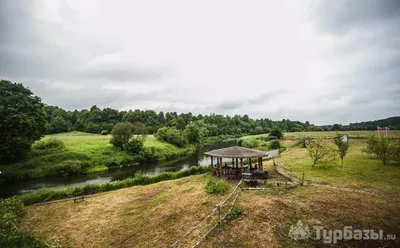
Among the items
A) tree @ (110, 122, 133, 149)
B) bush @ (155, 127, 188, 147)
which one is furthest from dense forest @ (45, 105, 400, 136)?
tree @ (110, 122, 133, 149)

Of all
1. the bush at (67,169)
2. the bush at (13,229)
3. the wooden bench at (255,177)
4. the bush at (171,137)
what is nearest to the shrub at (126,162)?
the bush at (67,169)

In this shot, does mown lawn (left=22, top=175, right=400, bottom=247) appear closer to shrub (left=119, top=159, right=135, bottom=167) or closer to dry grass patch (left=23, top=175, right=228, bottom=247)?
dry grass patch (left=23, top=175, right=228, bottom=247)

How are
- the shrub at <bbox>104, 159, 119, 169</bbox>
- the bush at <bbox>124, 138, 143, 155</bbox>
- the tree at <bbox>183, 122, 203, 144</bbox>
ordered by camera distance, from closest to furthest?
the shrub at <bbox>104, 159, 119, 169</bbox>
the bush at <bbox>124, 138, 143, 155</bbox>
the tree at <bbox>183, 122, 203, 144</bbox>

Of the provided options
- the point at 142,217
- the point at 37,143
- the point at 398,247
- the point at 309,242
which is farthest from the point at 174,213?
the point at 37,143

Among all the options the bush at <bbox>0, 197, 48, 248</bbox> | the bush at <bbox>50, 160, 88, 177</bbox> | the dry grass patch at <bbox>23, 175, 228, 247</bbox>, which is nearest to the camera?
the bush at <bbox>0, 197, 48, 248</bbox>

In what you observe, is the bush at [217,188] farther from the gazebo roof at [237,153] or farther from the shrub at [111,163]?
the shrub at [111,163]

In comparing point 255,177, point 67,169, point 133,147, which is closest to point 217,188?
point 255,177

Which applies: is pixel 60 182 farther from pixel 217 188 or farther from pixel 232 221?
pixel 232 221
